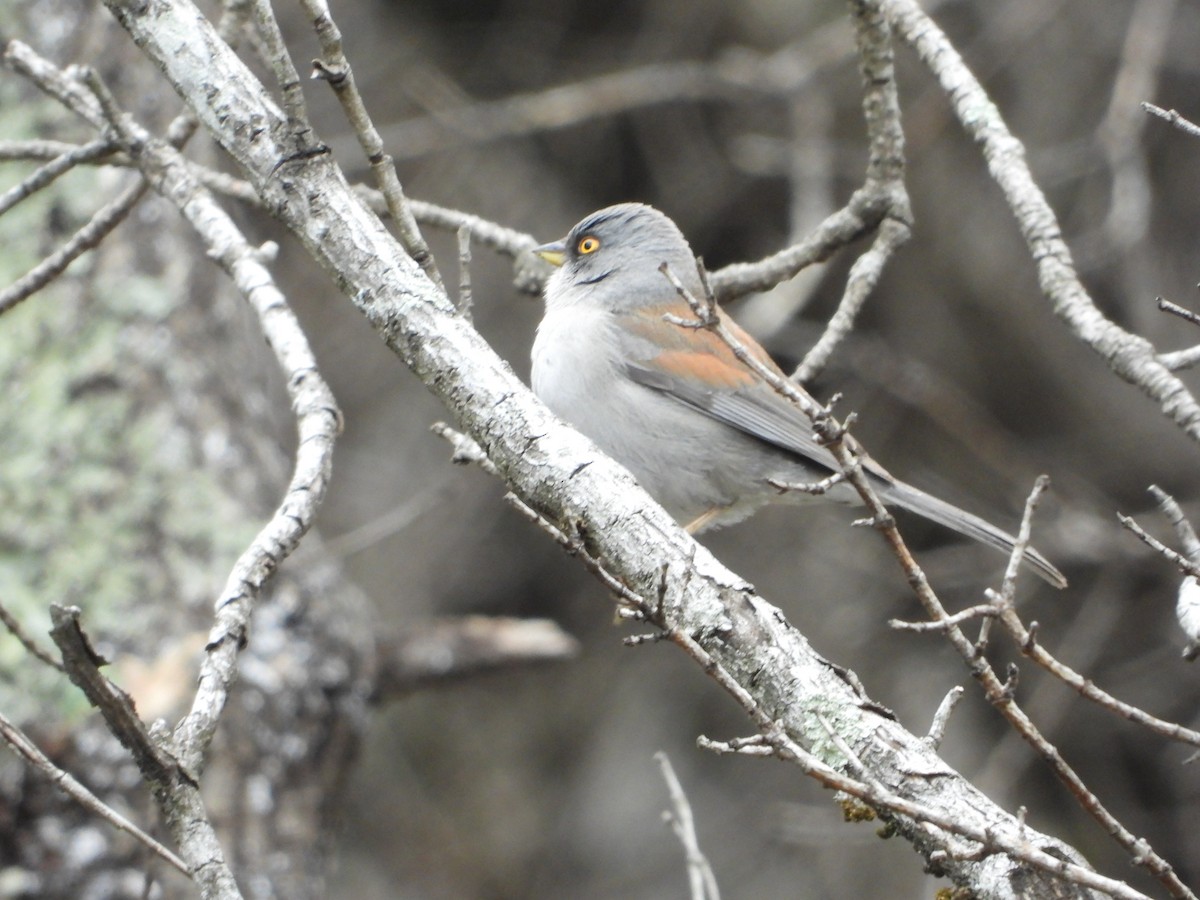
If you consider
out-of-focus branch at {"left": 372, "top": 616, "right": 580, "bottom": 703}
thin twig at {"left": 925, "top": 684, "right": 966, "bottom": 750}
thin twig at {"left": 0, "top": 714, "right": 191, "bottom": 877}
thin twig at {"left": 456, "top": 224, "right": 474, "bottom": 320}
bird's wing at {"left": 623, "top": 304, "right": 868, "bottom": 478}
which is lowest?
thin twig at {"left": 925, "top": 684, "right": 966, "bottom": 750}

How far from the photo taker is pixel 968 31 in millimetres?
7133

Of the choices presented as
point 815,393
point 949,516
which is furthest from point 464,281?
point 815,393

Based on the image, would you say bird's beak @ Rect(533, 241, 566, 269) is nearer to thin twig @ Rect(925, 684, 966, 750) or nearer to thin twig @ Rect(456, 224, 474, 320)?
thin twig @ Rect(456, 224, 474, 320)

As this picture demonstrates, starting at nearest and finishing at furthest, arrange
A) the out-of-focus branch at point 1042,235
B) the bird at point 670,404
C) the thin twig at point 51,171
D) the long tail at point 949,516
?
the out-of-focus branch at point 1042,235
the thin twig at point 51,171
the long tail at point 949,516
the bird at point 670,404

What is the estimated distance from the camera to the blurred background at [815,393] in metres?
6.50

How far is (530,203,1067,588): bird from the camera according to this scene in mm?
4406

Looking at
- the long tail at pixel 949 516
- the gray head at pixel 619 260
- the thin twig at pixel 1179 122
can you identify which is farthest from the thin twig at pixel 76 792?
the gray head at pixel 619 260

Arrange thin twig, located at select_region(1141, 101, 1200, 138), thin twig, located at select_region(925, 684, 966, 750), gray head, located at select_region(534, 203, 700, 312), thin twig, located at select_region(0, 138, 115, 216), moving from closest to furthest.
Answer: thin twig, located at select_region(925, 684, 966, 750) < thin twig, located at select_region(1141, 101, 1200, 138) < thin twig, located at select_region(0, 138, 115, 216) < gray head, located at select_region(534, 203, 700, 312)

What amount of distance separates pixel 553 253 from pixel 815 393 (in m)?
2.88

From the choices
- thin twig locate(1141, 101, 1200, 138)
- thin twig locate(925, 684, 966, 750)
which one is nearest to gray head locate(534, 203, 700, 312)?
thin twig locate(1141, 101, 1200, 138)

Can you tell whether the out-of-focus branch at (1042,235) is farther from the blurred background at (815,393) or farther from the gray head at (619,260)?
the blurred background at (815,393)

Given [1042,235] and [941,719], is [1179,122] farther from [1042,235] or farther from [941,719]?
[941,719]

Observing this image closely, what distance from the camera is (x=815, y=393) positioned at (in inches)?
284

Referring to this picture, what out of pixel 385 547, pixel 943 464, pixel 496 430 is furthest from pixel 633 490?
pixel 385 547
